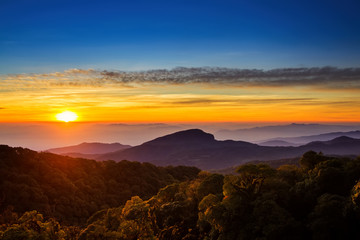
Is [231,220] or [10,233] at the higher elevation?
[10,233]

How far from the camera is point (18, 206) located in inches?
2291

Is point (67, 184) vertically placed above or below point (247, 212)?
below

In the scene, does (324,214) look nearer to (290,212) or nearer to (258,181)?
(290,212)

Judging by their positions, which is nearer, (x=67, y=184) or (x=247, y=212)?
(x=247, y=212)

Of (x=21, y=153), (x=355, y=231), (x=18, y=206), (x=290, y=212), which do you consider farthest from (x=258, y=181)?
(x=21, y=153)

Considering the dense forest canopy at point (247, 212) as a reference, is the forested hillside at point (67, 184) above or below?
below

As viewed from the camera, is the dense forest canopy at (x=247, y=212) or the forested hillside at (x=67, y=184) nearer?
the dense forest canopy at (x=247, y=212)

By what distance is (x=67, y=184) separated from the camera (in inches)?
2751

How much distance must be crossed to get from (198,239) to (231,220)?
5.55m

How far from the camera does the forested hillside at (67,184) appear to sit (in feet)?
198

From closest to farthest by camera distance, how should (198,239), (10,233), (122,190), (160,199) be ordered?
(10,233)
(198,239)
(160,199)
(122,190)

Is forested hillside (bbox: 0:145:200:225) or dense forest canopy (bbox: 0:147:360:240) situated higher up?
dense forest canopy (bbox: 0:147:360:240)

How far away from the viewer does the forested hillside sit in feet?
198

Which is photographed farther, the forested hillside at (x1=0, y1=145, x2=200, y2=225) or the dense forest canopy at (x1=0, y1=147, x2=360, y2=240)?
the forested hillside at (x1=0, y1=145, x2=200, y2=225)
